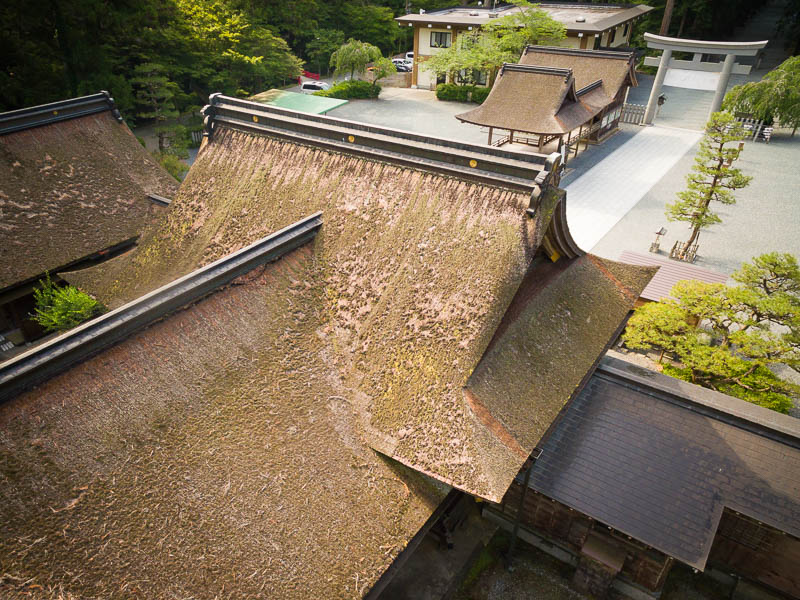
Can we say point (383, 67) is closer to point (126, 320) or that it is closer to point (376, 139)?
point (376, 139)

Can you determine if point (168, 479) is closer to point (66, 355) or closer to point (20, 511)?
point (20, 511)

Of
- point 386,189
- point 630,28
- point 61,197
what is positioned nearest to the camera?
point 386,189

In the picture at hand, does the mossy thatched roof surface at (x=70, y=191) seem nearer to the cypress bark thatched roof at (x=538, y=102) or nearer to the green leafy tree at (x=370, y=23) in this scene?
the cypress bark thatched roof at (x=538, y=102)

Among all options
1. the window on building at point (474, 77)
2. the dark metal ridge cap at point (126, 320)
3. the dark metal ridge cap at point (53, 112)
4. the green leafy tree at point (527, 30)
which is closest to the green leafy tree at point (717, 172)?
the dark metal ridge cap at point (126, 320)

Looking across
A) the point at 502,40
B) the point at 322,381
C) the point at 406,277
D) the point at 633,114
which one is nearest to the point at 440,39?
the point at 502,40

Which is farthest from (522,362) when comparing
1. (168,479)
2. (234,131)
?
(234,131)

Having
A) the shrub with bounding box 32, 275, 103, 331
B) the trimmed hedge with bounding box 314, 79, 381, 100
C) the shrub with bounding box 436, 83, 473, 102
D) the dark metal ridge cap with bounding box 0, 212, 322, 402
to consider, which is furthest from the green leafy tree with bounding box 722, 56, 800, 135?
the shrub with bounding box 32, 275, 103, 331
